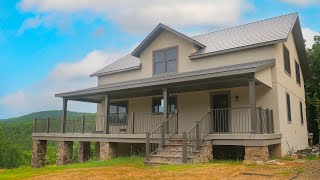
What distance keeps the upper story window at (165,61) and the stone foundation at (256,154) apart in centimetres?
729

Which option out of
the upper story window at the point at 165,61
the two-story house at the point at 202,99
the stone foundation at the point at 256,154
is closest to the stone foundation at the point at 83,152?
the two-story house at the point at 202,99

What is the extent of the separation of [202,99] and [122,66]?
694cm

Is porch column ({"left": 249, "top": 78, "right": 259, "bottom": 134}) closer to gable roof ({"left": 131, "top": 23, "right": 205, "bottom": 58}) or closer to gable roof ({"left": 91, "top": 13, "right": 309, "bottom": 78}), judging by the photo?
gable roof ({"left": 91, "top": 13, "right": 309, "bottom": 78})

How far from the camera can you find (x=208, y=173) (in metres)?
9.57

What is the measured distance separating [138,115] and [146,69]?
288 cm

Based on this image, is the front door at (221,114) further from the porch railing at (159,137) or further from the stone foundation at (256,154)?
the stone foundation at (256,154)

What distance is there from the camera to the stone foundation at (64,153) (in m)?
18.3

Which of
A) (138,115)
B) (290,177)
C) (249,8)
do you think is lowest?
(290,177)

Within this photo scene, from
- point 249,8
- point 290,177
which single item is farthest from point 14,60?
point 290,177

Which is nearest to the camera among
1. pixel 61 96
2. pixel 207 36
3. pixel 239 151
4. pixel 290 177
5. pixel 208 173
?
pixel 290 177

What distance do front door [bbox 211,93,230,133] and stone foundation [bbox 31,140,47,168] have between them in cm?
1136

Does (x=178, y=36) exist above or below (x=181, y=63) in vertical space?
above

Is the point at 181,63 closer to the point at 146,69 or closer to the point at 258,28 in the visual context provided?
the point at 146,69

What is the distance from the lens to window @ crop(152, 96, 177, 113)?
59.1 ft
